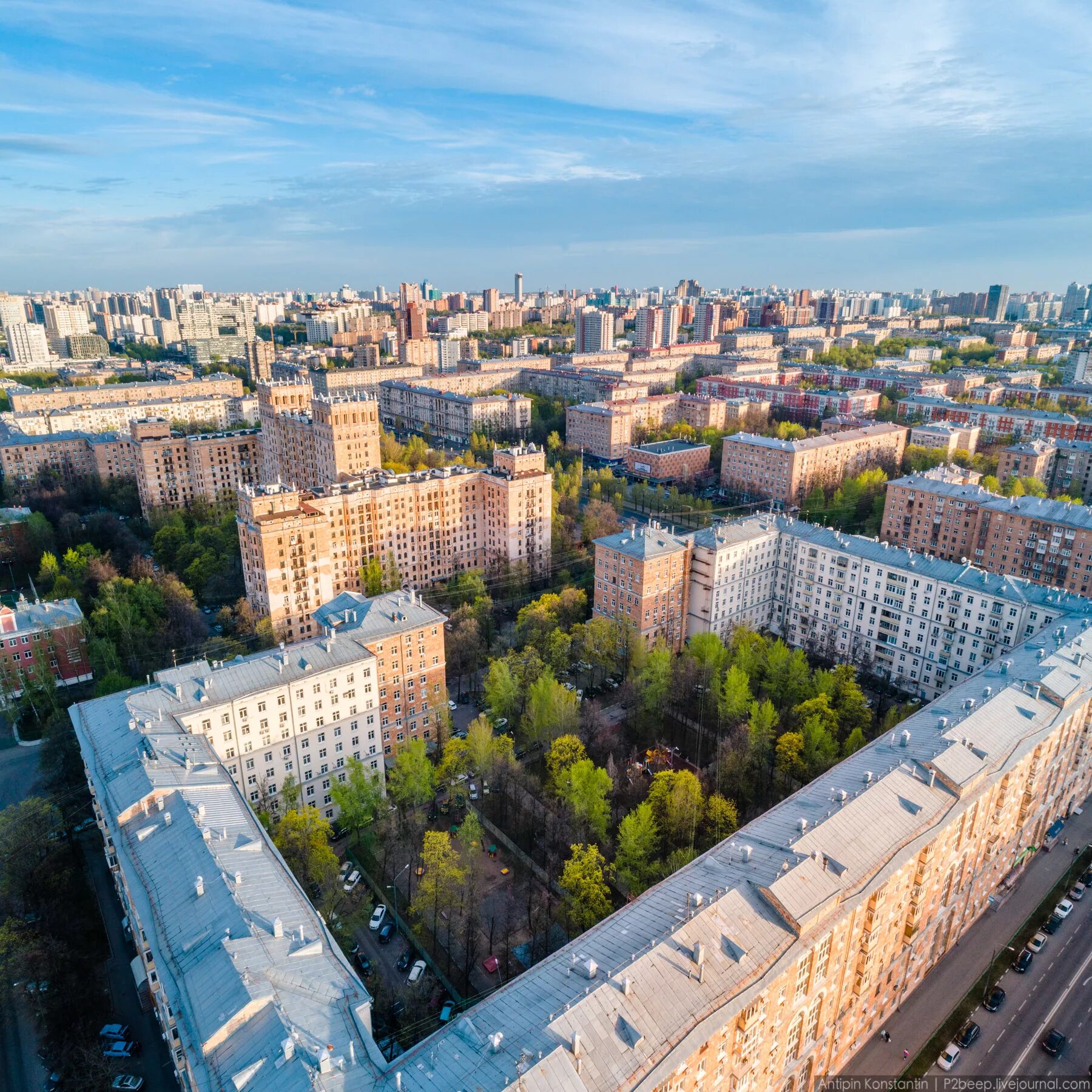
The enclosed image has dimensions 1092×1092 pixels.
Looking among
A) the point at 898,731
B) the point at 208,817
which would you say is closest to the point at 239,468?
the point at 208,817

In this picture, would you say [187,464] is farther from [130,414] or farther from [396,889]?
[396,889]

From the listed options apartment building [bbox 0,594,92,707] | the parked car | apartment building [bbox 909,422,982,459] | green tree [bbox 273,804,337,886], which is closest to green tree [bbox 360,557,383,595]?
apartment building [bbox 0,594,92,707]

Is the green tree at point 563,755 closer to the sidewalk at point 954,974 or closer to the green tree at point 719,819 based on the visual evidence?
the green tree at point 719,819

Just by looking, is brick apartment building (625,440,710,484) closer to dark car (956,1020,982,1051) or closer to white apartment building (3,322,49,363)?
dark car (956,1020,982,1051)

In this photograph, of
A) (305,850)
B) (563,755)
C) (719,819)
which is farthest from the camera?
(563,755)

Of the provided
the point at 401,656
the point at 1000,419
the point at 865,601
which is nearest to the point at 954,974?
the point at 865,601

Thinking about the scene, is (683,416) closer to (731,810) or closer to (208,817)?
(731,810)
